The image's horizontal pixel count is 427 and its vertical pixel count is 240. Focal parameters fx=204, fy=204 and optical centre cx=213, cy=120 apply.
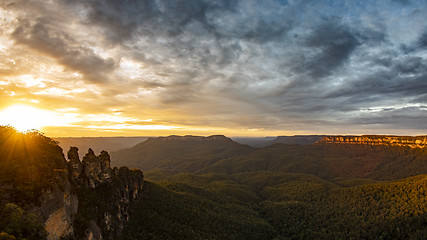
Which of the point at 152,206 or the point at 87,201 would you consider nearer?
the point at 87,201

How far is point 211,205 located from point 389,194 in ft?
377

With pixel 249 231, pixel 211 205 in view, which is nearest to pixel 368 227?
pixel 249 231

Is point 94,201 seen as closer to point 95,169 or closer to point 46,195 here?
point 95,169

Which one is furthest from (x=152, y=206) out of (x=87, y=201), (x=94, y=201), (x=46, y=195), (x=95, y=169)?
(x=46, y=195)

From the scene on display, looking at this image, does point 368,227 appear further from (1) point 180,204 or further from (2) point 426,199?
(1) point 180,204

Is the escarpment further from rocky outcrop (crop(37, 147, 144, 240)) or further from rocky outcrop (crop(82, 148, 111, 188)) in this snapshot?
rocky outcrop (crop(82, 148, 111, 188))

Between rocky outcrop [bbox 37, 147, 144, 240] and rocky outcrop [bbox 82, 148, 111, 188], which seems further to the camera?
rocky outcrop [bbox 82, 148, 111, 188]

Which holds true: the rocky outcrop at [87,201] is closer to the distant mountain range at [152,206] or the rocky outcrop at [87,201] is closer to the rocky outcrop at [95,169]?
the rocky outcrop at [95,169]

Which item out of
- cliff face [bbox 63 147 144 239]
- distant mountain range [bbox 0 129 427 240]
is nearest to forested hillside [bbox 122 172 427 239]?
distant mountain range [bbox 0 129 427 240]

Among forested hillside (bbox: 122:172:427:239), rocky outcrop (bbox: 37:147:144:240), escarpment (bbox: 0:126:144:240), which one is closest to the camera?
escarpment (bbox: 0:126:144:240)

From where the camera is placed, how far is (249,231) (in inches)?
4299

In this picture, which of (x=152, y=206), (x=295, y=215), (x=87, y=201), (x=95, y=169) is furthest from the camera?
(x=295, y=215)

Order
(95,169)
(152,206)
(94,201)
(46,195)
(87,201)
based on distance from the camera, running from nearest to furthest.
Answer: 1. (46,195)
2. (87,201)
3. (94,201)
4. (95,169)
5. (152,206)

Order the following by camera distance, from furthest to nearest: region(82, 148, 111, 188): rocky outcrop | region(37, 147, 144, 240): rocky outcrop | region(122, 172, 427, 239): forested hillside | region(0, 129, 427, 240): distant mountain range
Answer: region(122, 172, 427, 239): forested hillside → region(82, 148, 111, 188): rocky outcrop → region(37, 147, 144, 240): rocky outcrop → region(0, 129, 427, 240): distant mountain range
